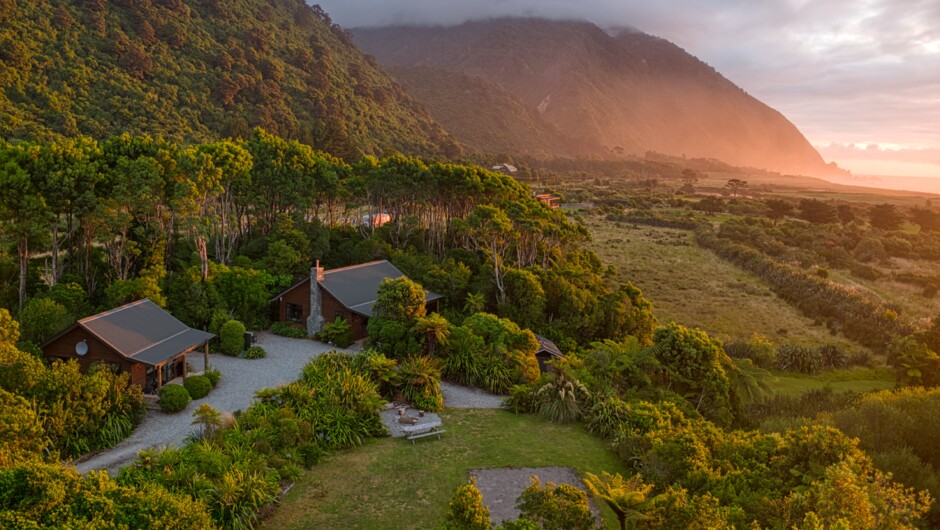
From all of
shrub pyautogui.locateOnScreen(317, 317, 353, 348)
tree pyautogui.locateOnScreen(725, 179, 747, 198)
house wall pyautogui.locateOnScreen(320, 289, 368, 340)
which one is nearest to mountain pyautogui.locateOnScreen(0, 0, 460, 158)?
house wall pyautogui.locateOnScreen(320, 289, 368, 340)

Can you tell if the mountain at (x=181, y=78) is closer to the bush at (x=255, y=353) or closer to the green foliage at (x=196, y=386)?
the bush at (x=255, y=353)

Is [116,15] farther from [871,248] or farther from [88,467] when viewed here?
[871,248]

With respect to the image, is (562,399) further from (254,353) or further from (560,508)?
(254,353)

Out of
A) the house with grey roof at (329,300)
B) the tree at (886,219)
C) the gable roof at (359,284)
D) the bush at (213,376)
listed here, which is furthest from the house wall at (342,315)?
the tree at (886,219)

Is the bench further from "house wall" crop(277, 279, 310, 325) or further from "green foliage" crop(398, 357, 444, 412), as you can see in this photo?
"house wall" crop(277, 279, 310, 325)

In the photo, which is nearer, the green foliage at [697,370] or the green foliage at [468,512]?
Answer: the green foliage at [468,512]

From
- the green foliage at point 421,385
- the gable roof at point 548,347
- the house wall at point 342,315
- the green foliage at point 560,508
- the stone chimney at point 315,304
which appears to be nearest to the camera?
the green foliage at point 560,508
